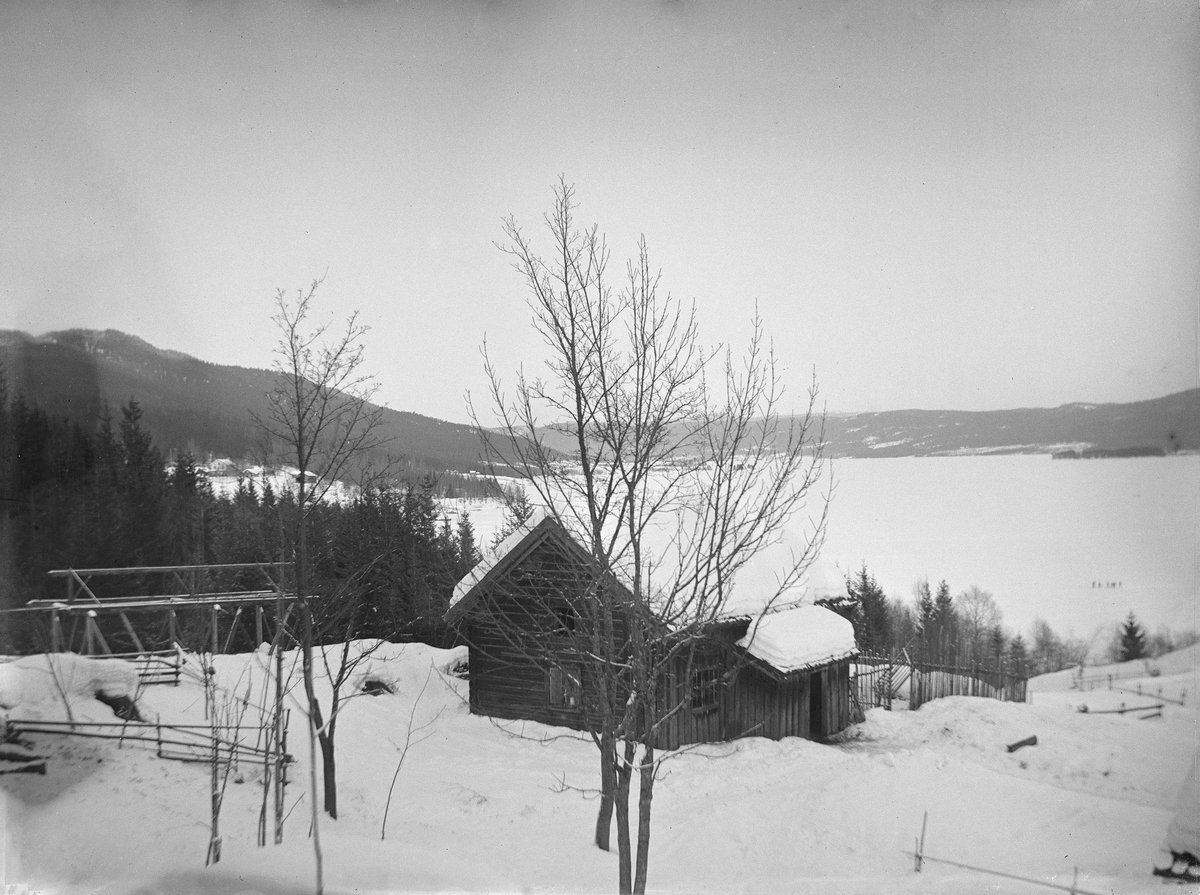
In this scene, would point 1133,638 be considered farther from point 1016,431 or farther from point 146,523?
point 146,523

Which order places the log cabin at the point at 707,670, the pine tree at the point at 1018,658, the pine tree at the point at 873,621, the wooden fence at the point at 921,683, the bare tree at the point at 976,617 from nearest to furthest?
1. the bare tree at the point at 976,617
2. the log cabin at the point at 707,670
3. the pine tree at the point at 1018,658
4. the wooden fence at the point at 921,683
5. the pine tree at the point at 873,621

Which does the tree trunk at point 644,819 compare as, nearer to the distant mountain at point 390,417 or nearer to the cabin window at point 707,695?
the distant mountain at point 390,417

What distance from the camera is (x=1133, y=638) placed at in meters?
4.89

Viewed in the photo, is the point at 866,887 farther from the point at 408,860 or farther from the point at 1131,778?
the point at 408,860

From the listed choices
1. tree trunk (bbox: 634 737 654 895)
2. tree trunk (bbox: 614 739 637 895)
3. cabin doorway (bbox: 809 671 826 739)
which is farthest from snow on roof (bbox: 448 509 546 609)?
cabin doorway (bbox: 809 671 826 739)

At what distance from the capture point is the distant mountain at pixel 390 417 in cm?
459

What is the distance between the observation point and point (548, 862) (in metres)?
5.01

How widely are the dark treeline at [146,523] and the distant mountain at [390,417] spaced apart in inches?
11.5

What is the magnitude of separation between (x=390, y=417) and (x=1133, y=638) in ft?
Answer: 22.0

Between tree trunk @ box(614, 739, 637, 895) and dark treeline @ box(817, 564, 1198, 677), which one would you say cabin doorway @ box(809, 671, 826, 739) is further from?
tree trunk @ box(614, 739, 637, 895)

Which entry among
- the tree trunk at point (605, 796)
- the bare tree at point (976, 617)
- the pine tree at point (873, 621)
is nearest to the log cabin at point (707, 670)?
the bare tree at point (976, 617)

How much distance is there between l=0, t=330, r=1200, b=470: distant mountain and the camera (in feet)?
15.1

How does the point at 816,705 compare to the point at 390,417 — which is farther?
the point at 816,705

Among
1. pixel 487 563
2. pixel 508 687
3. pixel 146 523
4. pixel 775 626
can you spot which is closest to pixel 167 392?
pixel 487 563
